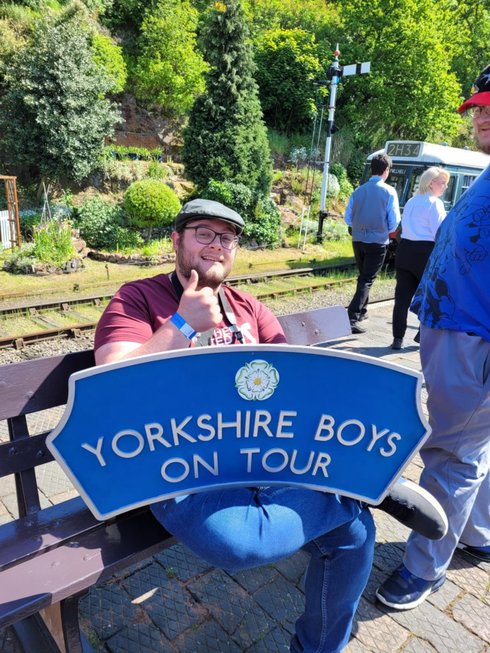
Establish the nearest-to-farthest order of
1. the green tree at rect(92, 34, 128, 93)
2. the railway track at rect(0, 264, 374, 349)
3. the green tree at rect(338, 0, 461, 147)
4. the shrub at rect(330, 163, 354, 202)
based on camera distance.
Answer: the railway track at rect(0, 264, 374, 349), the green tree at rect(92, 34, 128, 93), the shrub at rect(330, 163, 354, 202), the green tree at rect(338, 0, 461, 147)

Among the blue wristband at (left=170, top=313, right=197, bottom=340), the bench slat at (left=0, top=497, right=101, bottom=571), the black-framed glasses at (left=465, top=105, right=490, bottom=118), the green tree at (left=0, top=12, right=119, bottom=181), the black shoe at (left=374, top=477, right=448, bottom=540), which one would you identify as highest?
the green tree at (left=0, top=12, right=119, bottom=181)

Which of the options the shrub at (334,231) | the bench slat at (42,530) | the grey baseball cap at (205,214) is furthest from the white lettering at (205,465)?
the shrub at (334,231)

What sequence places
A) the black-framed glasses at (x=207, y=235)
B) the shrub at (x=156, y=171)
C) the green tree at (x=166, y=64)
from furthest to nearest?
the green tree at (x=166, y=64)
the shrub at (x=156, y=171)
the black-framed glasses at (x=207, y=235)

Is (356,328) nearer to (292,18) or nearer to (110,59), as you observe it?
(110,59)

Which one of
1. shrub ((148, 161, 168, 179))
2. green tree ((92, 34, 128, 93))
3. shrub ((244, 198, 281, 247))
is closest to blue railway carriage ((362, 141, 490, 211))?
shrub ((244, 198, 281, 247))

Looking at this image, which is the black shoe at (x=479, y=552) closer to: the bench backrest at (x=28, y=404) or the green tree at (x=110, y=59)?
the bench backrest at (x=28, y=404)

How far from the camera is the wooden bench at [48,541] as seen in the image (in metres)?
1.45

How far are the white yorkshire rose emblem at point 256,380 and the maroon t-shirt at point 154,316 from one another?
0.56 m

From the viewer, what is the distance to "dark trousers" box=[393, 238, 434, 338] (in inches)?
189

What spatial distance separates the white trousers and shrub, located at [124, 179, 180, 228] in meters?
11.3

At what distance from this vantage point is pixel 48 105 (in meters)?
12.7

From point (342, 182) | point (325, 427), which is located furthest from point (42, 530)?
point (342, 182)

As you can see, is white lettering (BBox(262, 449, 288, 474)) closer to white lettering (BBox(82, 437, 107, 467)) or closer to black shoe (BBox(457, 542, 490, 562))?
white lettering (BBox(82, 437, 107, 467))

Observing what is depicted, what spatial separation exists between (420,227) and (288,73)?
69.8 ft
